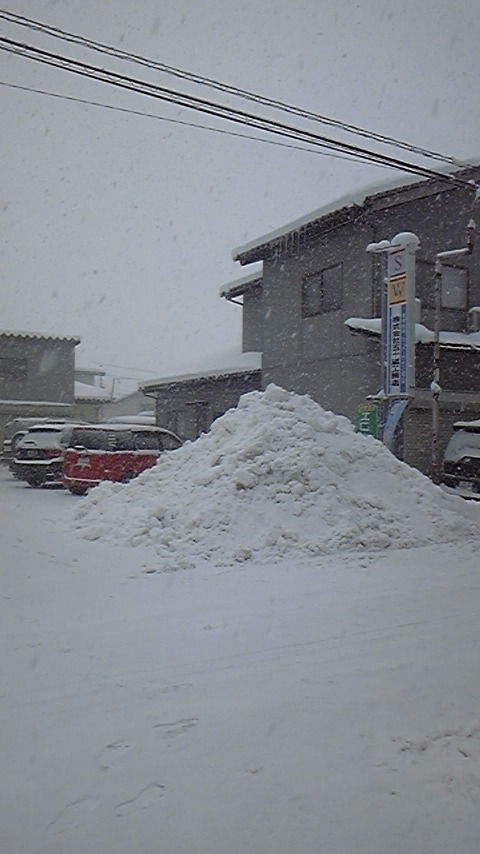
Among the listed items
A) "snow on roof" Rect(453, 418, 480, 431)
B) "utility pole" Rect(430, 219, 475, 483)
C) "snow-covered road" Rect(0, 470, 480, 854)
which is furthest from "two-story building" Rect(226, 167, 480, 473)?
"snow-covered road" Rect(0, 470, 480, 854)

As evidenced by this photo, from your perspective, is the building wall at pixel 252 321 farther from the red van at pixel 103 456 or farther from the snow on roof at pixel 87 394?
the snow on roof at pixel 87 394

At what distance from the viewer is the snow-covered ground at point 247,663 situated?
3014mm

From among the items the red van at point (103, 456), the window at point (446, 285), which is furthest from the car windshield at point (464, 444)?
the red van at point (103, 456)

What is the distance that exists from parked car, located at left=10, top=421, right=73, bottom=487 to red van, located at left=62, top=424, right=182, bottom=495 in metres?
2.14

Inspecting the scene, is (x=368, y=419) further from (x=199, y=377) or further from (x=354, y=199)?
(x=199, y=377)

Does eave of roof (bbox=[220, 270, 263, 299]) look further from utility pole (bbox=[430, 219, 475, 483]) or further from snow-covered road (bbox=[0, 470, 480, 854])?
snow-covered road (bbox=[0, 470, 480, 854])

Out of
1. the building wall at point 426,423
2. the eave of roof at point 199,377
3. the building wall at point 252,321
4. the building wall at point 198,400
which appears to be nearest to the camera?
the building wall at point 426,423

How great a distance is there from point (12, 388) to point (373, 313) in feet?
73.8

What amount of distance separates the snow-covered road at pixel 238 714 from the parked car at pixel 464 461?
562cm

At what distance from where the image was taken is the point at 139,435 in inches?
585

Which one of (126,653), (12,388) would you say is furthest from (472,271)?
(12,388)

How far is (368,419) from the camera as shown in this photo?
1522 cm

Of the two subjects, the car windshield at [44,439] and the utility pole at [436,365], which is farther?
the car windshield at [44,439]

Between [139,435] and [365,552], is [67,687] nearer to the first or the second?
[365,552]
